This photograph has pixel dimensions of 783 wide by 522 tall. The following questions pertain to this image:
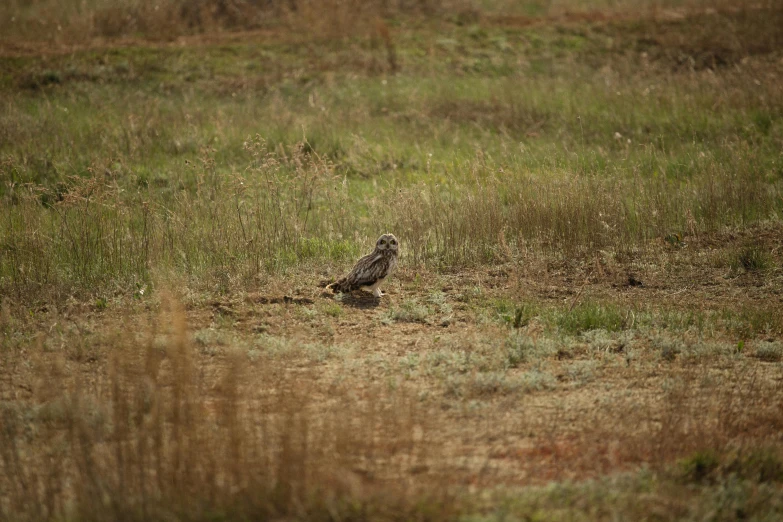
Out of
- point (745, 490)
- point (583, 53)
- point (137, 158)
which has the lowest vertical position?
point (745, 490)

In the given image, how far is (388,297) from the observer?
9.08 m

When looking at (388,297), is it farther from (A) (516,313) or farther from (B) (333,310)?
(A) (516,313)

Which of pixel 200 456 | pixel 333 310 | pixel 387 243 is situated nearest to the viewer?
pixel 200 456

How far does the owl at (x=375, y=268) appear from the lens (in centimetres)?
868

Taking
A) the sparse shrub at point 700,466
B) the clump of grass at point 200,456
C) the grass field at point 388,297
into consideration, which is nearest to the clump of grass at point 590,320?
the grass field at point 388,297

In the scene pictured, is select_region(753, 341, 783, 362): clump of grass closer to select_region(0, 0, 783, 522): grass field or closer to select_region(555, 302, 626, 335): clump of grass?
select_region(0, 0, 783, 522): grass field

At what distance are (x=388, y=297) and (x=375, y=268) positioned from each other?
53 centimetres

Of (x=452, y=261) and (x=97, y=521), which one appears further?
(x=452, y=261)

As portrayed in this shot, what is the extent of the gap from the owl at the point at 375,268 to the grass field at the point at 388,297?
236mm

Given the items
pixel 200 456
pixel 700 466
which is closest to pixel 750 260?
pixel 700 466

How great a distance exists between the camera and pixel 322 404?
6379 millimetres

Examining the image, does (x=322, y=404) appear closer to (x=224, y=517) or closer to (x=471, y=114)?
(x=224, y=517)

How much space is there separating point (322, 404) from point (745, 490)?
9.59 ft

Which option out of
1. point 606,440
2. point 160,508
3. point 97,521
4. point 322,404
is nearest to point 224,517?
point 160,508
